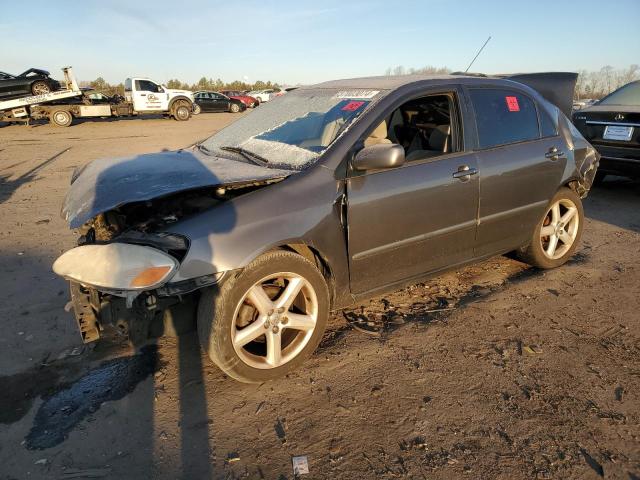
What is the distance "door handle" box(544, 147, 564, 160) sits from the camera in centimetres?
379

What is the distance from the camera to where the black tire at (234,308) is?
240 cm

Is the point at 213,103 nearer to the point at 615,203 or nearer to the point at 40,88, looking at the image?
the point at 40,88

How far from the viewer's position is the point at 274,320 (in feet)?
8.51

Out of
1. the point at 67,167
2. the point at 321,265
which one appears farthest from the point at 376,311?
the point at 67,167

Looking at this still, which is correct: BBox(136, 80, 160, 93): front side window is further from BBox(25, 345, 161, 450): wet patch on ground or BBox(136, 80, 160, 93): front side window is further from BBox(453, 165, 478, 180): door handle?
BBox(453, 165, 478, 180): door handle

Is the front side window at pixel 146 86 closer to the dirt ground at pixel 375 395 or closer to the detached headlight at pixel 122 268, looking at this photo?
the dirt ground at pixel 375 395

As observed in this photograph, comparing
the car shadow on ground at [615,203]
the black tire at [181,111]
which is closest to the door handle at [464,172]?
the car shadow on ground at [615,203]

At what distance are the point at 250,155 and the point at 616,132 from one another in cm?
574

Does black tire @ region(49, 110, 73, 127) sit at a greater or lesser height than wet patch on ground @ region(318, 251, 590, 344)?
greater

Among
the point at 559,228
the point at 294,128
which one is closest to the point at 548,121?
the point at 559,228

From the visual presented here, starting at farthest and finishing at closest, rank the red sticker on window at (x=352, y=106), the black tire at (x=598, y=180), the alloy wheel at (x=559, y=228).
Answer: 1. the black tire at (x=598, y=180)
2. the alloy wheel at (x=559, y=228)
3. the red sticker on window at (x=352, y=106)

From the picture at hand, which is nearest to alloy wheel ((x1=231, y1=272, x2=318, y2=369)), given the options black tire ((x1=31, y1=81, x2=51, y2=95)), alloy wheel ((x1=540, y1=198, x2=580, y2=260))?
alloy wheel ((x1=540, y1=198, x2=580, y2=260))

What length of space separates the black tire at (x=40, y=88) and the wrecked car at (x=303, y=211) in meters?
19.1

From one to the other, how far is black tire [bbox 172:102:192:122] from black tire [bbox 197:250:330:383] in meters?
22.6
